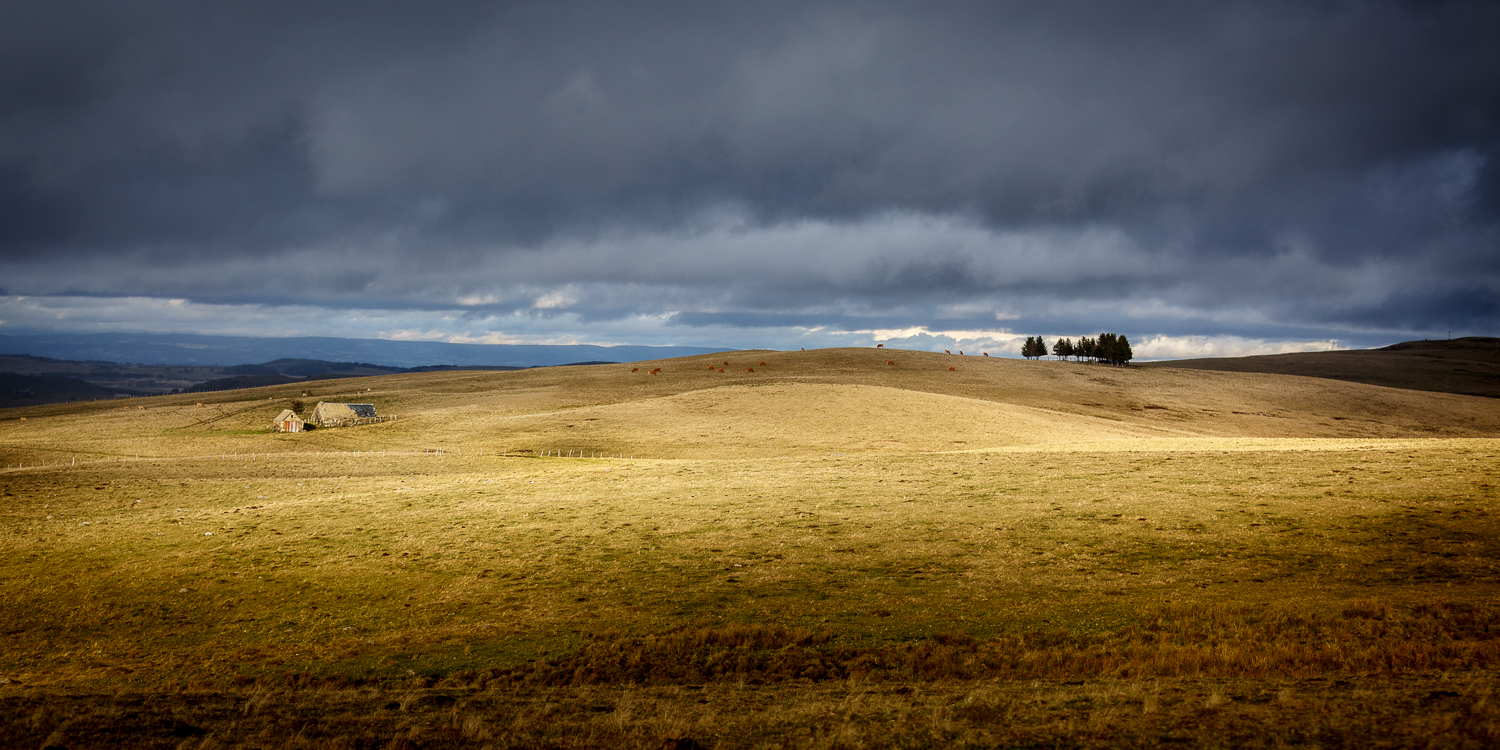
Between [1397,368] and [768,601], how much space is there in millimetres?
134284

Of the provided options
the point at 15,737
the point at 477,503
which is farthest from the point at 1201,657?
the point at 477,503

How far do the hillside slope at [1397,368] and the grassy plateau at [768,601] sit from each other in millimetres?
83964

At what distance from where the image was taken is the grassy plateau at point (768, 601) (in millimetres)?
7328

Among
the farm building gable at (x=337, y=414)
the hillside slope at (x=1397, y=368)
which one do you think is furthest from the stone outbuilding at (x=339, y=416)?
the hillside slope at (x=1397, y=368)

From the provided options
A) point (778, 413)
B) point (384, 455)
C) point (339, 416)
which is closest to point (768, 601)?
point (384, 455)

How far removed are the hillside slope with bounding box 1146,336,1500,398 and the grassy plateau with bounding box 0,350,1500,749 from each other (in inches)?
3306

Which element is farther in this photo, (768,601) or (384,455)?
(384,455)

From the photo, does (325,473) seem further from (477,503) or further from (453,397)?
(453,397)

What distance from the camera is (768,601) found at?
14.2 metres

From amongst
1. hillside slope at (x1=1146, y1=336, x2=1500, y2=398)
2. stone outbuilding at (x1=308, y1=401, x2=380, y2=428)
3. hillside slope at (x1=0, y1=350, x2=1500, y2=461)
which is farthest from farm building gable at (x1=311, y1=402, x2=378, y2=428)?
hillside slope at (x1=1146, y1=336, x2=1500, y2=398)

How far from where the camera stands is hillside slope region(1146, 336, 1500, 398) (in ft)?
309

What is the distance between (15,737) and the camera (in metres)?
6.68

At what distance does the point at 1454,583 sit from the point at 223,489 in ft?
122

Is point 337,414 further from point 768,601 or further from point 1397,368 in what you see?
point 1397,368
